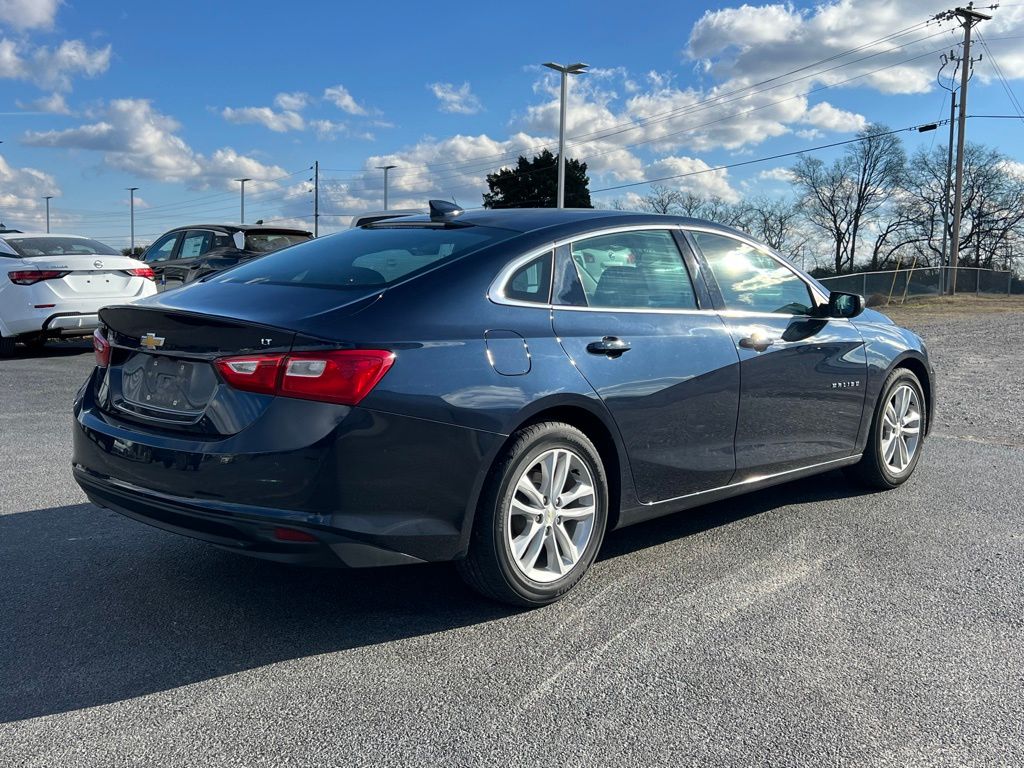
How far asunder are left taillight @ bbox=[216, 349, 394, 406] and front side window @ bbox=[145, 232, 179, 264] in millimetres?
13266

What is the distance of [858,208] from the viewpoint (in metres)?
77.0

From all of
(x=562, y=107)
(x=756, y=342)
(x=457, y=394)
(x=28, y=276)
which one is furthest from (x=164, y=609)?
(x=562, y=107)

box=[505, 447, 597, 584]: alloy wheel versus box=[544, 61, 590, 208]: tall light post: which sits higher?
box=[544, 61, 590, 208]: tall light post

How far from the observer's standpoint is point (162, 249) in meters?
16.0

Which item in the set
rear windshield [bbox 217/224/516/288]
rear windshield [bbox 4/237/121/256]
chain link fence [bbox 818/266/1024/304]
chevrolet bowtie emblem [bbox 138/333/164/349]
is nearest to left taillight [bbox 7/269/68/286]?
rear windshield [bbox 4/237/121/256]

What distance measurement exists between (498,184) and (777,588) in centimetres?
6500

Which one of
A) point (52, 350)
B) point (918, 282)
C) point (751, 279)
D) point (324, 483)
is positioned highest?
point (918, 282)

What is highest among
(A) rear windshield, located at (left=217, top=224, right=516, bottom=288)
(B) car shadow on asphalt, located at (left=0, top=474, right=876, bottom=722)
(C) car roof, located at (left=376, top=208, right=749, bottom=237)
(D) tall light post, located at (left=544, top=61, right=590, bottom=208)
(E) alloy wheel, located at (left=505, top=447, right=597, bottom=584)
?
(D) tall light post, located at (left=544, top=61, right=590, bottom=208)

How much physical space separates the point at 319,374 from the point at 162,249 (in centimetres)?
1397

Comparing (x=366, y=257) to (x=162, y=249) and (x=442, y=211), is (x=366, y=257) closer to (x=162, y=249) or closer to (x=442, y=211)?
(x=442, y=211)

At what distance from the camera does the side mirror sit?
5195mm

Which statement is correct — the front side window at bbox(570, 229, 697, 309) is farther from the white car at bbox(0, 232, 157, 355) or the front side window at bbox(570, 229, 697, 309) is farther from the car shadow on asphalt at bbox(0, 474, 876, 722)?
the white car at bbox(0, 232, 157, 355)

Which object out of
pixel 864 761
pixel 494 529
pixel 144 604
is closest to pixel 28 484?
pixel 144 604

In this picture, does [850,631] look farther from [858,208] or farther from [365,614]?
[858,208]
